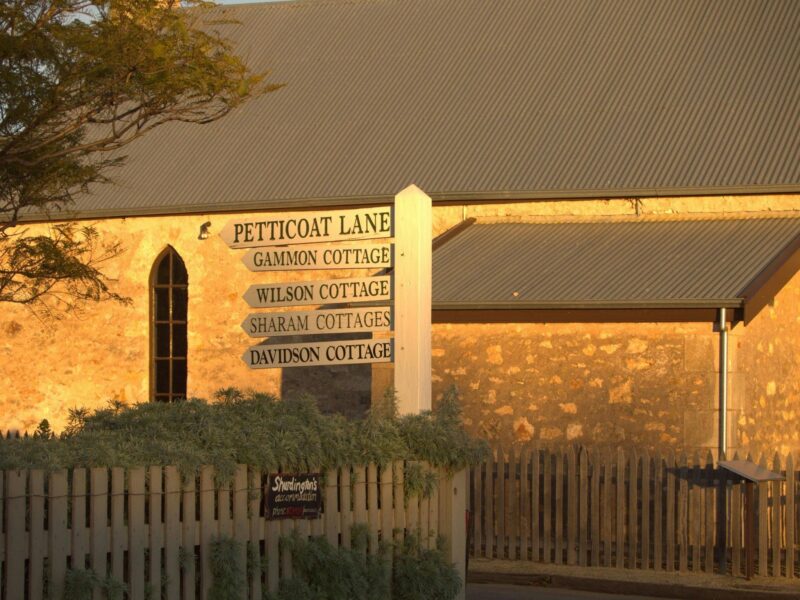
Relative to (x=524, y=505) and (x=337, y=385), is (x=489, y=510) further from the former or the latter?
(x=337, y=385)

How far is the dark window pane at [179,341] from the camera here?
22.1 meters

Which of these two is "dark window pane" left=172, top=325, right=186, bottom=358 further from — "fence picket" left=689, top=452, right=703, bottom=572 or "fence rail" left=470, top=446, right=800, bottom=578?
"fence picket" left=689, top=452, right=703, bottom=572

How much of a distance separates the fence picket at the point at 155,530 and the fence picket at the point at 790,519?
7.77 m

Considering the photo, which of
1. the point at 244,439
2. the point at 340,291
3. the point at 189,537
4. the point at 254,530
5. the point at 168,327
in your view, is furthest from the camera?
the point at 168,327

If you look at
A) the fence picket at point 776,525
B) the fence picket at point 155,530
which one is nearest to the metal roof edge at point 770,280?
the fence picket at point 776,525

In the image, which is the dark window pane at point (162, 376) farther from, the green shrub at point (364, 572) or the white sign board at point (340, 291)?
the green shrub at point (364, 572)

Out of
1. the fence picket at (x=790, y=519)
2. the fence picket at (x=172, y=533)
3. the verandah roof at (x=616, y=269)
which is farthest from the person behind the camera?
the verandah roof at (x=616, y=269)

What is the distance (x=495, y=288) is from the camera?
17.5 m

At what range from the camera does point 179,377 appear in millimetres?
22125

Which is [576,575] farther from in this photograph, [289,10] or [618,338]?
[289,10]

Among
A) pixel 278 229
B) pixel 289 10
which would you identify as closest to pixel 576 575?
pixel 278 229

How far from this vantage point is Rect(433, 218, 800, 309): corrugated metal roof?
16438 millimetres

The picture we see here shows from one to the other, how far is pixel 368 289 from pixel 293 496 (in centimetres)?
234

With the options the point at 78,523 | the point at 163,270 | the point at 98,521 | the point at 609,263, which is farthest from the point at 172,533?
→ the point at 163,270
